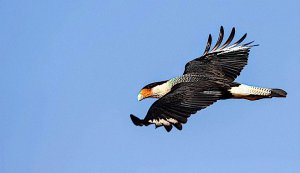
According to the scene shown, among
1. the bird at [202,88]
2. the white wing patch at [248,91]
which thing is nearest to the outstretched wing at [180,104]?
the bird at [202,88]

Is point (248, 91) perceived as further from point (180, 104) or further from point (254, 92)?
point (180, 104)

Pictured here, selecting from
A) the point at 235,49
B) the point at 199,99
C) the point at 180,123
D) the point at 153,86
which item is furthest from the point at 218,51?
the point at 180,123

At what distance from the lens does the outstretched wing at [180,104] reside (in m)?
10.2

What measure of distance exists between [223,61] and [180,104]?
268 centimetres

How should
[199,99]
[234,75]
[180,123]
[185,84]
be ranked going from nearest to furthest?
[180,123] → [199,99] → [185,84] → [234,75]

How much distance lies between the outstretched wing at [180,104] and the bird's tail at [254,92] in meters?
0.31

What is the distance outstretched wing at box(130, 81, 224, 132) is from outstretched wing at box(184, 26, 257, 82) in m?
1.04

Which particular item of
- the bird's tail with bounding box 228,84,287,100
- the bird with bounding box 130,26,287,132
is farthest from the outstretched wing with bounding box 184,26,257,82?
the bird's tail with bounding box 228,84,287,100

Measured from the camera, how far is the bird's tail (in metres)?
12.0

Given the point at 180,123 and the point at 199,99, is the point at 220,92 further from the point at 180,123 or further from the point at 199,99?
the point at 180,123

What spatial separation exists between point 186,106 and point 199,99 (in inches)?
14.9

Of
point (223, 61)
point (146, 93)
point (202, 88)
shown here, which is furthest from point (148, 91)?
point (223, 61)

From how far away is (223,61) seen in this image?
13.2 meters

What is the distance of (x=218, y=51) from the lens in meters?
13.5
